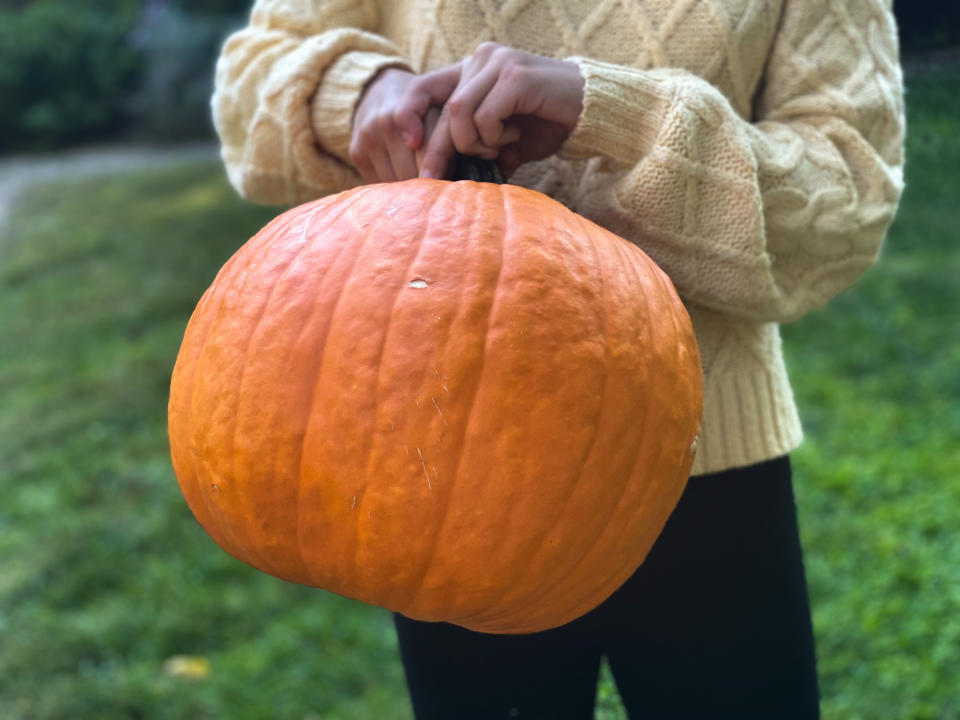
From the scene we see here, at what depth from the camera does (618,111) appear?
3.70ft

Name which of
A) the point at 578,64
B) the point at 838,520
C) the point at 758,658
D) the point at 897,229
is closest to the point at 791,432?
the point at 758,658

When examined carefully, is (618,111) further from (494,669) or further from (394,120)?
(494,669)

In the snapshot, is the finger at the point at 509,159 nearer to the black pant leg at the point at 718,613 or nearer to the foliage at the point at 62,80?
the black pant leg at the point at 718,613

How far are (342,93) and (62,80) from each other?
483 inches

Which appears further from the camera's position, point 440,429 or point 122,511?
point 122,511

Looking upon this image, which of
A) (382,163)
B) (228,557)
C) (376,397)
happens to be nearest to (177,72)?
(228,557)

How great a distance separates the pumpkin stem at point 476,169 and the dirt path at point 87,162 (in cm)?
924

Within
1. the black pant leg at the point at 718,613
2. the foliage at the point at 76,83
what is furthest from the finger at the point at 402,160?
the foliage at the point at 76,83

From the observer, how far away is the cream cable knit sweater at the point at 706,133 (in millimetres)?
1155

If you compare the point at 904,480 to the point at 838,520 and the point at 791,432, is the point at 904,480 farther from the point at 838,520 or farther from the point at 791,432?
the point at 791,432

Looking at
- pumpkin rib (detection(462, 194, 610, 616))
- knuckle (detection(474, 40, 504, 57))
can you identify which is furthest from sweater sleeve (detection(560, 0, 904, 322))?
pumpkin rib (detection(462, 194, 610, 616))

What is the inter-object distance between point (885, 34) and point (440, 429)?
36.2 inches

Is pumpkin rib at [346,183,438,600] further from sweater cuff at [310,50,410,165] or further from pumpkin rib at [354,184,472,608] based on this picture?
sweater cuff at [310,50,410,165]

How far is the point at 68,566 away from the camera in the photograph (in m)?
3.29
